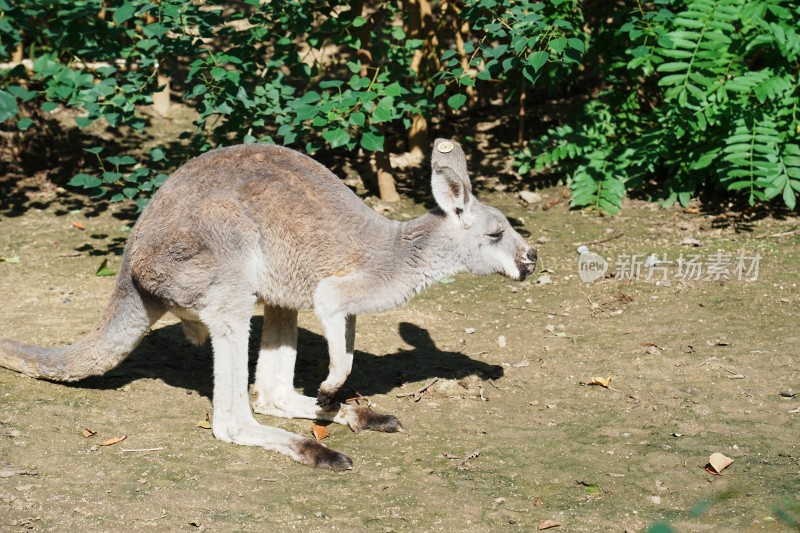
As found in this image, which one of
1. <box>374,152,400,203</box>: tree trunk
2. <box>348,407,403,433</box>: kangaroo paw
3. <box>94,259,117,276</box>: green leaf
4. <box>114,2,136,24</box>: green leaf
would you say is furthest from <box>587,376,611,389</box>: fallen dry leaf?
<box>114,2,136,24</box>: green leaf

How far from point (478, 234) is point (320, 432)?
4.28ft

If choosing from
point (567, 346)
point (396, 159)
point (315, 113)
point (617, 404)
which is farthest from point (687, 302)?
point (396, 159)

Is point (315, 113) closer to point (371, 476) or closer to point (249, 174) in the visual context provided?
point (249, 174)

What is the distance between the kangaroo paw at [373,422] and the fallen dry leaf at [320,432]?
5.2 inches

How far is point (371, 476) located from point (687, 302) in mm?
2865

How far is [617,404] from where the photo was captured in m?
5.05

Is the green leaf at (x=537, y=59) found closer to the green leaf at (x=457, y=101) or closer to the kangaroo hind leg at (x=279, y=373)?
the green leaf at (x=457, y=101)

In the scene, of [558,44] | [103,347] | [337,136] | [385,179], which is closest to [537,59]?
→ [558,44]

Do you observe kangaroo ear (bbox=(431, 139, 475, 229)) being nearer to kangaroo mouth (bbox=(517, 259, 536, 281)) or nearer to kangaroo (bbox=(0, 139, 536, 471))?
kangaroo (bbox=(0, 139, 536, 471))

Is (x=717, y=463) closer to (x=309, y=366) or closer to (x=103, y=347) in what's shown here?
(x=309, y=366)

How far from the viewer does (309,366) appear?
18.8 ft

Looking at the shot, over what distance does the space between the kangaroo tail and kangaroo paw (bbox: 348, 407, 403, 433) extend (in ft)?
3.76

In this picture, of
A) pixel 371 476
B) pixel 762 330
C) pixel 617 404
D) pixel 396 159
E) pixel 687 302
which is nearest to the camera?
pixel 371 476

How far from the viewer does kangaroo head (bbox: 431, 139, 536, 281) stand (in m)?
4.68
